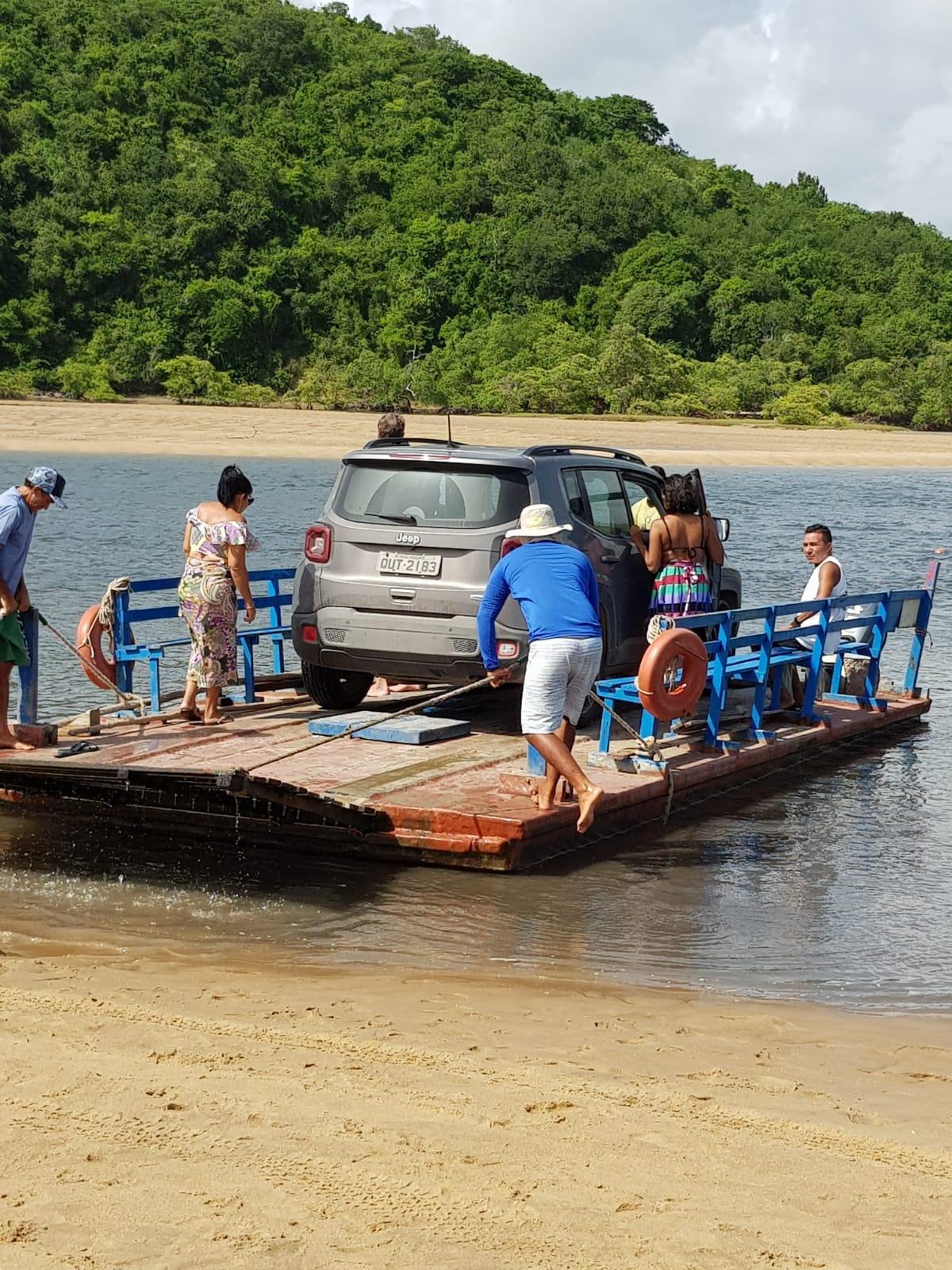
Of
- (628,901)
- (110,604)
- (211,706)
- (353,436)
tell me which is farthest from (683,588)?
(353,436)

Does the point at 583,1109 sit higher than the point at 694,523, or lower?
lower

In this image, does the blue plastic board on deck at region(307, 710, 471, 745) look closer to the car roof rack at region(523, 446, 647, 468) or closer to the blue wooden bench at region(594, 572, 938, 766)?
the blue wooden bench at region(594, 572, 938, 766)

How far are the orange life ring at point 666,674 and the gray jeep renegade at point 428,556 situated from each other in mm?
757

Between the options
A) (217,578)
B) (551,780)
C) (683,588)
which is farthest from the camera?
(683,588)

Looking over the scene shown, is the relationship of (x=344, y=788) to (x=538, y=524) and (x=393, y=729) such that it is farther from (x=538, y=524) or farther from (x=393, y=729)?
(x=538, y=524)

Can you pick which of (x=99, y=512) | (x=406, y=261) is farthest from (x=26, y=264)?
(x=99, y=512)

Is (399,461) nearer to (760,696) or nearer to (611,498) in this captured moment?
(611,498)

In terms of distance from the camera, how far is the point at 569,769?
757 cm

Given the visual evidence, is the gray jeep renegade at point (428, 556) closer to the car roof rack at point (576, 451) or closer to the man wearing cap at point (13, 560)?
the car roof rack at point (576, 451)

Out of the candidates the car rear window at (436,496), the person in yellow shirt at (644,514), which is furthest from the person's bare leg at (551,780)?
the person in yellow shirt at (644,514)

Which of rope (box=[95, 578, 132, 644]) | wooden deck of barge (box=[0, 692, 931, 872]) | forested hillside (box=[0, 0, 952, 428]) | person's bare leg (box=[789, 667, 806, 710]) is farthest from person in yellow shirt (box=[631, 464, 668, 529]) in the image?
forested hillside (box=[0, 0, 952, 428])

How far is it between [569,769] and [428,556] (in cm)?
195

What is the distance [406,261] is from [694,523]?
246ft

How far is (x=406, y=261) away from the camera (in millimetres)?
81875
